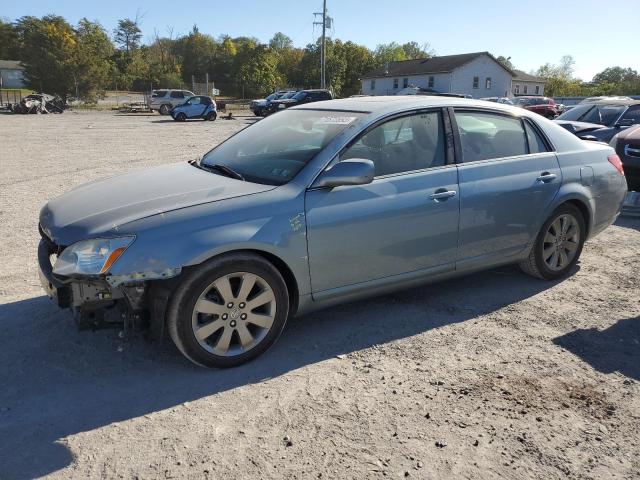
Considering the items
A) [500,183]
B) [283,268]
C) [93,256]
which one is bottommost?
[283,268]

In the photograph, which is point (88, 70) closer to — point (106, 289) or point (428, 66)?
point (428, 66)

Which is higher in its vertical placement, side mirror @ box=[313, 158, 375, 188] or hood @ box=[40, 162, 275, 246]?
side mirror @ box=[313, 158, 375, 188]

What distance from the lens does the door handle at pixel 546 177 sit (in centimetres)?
472

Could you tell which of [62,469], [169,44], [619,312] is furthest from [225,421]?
[169,44]

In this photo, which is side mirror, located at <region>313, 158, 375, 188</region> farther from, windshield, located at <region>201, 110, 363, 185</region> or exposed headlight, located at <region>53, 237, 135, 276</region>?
exposed headlight, located at <region>53, 237, 135, 276</region>

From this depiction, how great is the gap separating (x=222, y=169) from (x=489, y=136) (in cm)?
223

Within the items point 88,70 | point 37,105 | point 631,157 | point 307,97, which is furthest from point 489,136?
point 88,70

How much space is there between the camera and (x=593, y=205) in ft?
16.8

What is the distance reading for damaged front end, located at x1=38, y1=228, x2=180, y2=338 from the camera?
3.13m

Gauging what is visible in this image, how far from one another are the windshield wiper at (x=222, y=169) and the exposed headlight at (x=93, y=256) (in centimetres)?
104

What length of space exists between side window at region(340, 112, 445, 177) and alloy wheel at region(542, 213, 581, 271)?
146cm

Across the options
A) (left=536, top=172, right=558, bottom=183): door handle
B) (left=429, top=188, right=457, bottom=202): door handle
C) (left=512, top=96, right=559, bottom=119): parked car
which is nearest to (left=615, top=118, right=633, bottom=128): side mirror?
(left=536, top=172, right=558, bottom=183): door handle

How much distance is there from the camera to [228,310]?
342 cm

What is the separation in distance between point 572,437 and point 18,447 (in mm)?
2816
